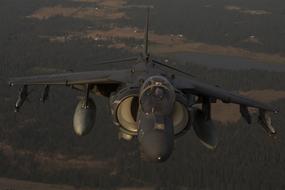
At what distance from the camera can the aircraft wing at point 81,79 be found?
20719 millimetres

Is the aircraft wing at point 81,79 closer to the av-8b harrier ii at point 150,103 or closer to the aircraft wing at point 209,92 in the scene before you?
the av-8b harrier ii at point 150,103

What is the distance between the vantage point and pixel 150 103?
17484 mm

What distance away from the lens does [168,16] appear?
175750 mm

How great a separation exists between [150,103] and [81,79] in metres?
4.90

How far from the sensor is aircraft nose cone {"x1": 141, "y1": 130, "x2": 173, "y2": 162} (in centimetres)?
1611

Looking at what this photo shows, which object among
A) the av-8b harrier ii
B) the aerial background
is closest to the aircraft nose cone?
the av-8b harrier ii

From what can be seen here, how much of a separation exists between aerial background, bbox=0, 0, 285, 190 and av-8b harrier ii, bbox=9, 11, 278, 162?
→ 3.22 m

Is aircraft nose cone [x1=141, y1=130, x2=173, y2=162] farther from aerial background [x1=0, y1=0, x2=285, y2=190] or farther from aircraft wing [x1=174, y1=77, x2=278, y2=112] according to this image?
aerial background [x1=0, y1=0, x2=285, y2=190]

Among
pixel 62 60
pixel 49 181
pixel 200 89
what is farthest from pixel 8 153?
pixel 62 60

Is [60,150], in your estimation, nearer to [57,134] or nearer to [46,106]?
[57,134]

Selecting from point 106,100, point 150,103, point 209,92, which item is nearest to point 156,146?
point 150,103

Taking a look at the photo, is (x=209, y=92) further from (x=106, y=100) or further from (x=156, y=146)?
(x=106, y=100)

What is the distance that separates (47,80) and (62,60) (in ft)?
276

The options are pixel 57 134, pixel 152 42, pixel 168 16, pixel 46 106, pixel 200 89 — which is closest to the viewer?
pixel 200 89
